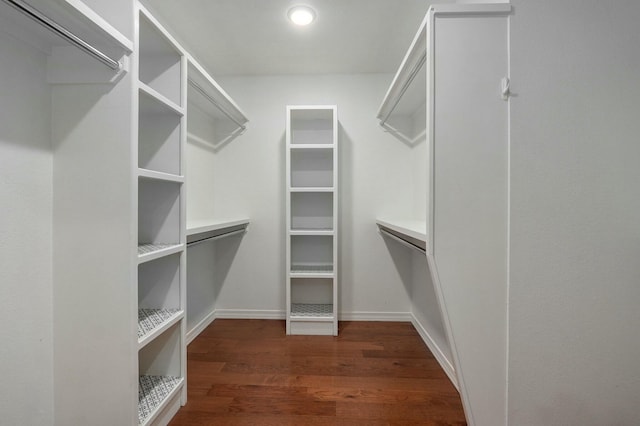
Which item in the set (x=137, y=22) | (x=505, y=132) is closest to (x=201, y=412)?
(x=137, y=22)

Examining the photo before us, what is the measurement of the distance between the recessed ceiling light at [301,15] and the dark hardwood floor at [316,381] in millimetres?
2186

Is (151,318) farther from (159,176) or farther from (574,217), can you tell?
(574,217)

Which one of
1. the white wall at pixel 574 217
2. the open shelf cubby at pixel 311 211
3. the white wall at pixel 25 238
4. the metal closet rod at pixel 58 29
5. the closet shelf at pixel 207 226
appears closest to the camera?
the metal closet rod at pixel 58 29

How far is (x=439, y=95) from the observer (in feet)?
3.29

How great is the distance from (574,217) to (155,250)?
170cm

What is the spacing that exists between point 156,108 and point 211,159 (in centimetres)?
113

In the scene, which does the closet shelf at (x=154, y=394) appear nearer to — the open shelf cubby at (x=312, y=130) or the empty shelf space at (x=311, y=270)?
the empty shelf space at (x=311, y=270)

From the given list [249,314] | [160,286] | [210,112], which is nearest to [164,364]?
[160,286]

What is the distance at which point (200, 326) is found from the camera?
2104 millimetres

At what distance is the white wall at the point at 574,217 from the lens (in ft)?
3.17

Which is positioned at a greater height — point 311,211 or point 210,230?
point 311,211

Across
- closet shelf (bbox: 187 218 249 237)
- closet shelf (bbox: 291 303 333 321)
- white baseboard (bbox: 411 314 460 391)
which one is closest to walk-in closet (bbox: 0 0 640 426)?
closet shelf (bbox: 187 218 249 237)

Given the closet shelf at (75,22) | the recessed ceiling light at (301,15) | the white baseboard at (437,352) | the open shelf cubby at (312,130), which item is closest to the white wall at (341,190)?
the open shelf cubby at (312,130)

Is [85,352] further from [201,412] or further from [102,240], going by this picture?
[201,412]
